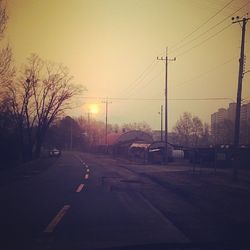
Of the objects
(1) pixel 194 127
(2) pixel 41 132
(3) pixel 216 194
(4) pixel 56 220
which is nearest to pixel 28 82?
(2) pixel 41 132

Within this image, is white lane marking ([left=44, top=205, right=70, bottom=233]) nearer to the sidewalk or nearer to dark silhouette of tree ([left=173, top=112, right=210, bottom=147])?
the sidewalk

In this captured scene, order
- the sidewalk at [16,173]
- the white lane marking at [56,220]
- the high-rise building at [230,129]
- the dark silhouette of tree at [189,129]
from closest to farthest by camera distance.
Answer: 1. the white lane marking at [56,220]
2. the sidewalk at [16,173]
3. the high-rise building at [230,129]
4. the dark silhouette of tree at [189,129]

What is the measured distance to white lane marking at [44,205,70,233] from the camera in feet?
27.5

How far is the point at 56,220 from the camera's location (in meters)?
9.44

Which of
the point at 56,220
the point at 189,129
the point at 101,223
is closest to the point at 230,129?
the point at 189,129

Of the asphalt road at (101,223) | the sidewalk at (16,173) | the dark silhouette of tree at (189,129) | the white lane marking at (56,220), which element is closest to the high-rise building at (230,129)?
the dark silhouette of tree at (189,129)

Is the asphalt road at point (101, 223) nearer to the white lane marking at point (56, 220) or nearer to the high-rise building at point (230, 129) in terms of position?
the white lane marking at point (56, 220)

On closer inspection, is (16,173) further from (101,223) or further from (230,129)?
(230,129)

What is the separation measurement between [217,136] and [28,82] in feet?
239

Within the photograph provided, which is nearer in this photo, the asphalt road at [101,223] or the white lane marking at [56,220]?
the asphalt road at [101,223]

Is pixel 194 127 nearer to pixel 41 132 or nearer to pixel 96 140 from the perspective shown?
pixel 96 140

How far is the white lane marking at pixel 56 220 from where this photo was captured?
8.39 meters

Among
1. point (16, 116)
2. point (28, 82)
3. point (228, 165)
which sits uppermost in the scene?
point (28, 82)

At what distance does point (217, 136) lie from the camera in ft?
358
